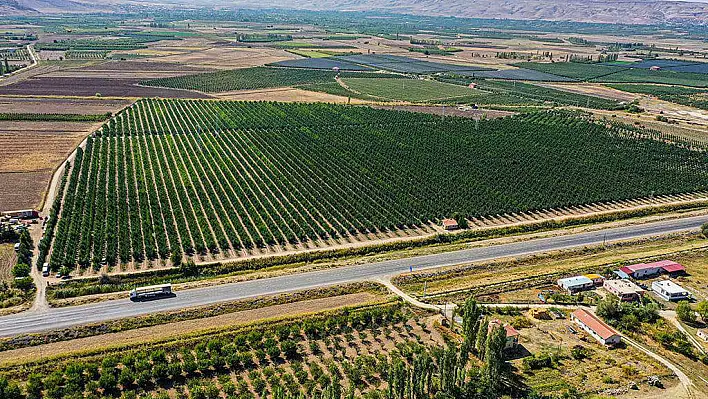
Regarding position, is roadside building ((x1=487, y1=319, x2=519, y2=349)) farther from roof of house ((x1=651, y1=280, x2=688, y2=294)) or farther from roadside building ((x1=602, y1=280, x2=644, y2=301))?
roof of house ((x1=651, y1=280, x2=688, y2=294))

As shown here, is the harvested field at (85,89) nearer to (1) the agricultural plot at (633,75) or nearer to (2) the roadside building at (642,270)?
(2) the roadside building at (642,270)

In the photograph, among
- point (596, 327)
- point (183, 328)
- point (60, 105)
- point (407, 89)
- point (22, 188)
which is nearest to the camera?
point (183, 328)

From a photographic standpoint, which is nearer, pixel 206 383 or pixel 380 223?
pixel 206 383

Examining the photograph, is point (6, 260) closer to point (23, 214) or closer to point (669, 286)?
point (23, 214)

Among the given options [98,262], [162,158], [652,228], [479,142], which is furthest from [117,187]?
[652,228]

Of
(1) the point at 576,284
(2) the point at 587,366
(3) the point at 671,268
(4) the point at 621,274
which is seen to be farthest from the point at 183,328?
(3) the point at 671,268

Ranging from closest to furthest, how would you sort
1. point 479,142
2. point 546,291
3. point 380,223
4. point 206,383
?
1. point 206,383
2. point 546,291
3. point 380,223
4. point 479,142

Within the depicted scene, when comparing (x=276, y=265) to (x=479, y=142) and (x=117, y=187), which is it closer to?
(x=117, y=187)
